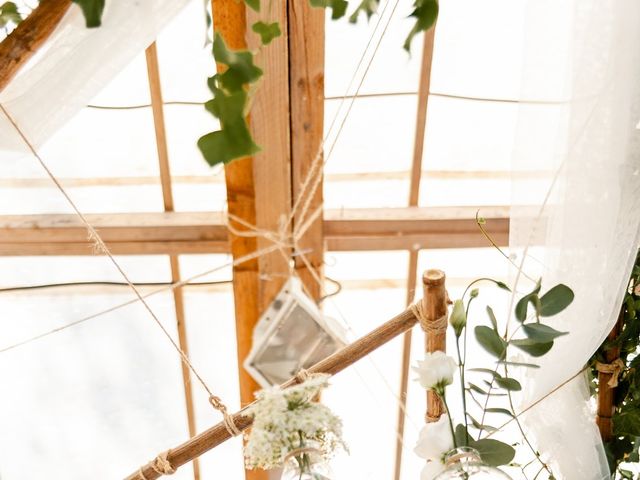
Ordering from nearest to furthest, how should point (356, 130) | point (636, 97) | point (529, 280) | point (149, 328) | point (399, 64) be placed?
1. point (636, 97)
2. point (529, 280)
3. point (399, 64)
4. point (356, 130)
5. point (149, 328)

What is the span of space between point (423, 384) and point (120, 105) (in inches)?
69.0

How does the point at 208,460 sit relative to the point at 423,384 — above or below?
above

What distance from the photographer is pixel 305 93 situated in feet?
7.31

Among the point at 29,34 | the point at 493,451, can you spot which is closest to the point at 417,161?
the point at 493,451

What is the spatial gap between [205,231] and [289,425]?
5.64 feet

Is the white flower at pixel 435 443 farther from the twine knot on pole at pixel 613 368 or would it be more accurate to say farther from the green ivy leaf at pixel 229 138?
the green ivy leaf at pixel 229 138

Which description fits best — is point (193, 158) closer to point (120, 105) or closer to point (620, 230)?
point (120, 105)

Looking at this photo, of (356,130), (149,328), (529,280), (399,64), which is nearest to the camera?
(529,280)

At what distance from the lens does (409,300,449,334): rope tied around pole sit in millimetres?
1271

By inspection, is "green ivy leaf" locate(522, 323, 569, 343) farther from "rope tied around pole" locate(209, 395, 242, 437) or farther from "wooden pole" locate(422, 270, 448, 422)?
"rope tied around pole" locate(209, 395, 242, 437)

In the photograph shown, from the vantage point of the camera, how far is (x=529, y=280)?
1296 millimetres

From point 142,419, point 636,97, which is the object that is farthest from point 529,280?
point 142,419

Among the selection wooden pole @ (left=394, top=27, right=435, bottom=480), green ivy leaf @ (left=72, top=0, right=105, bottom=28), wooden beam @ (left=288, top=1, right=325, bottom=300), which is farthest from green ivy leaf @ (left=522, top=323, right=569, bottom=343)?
wooden pole @ (left=394, top=27, right=435, bottom=480)

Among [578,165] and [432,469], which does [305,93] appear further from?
[432,469]
